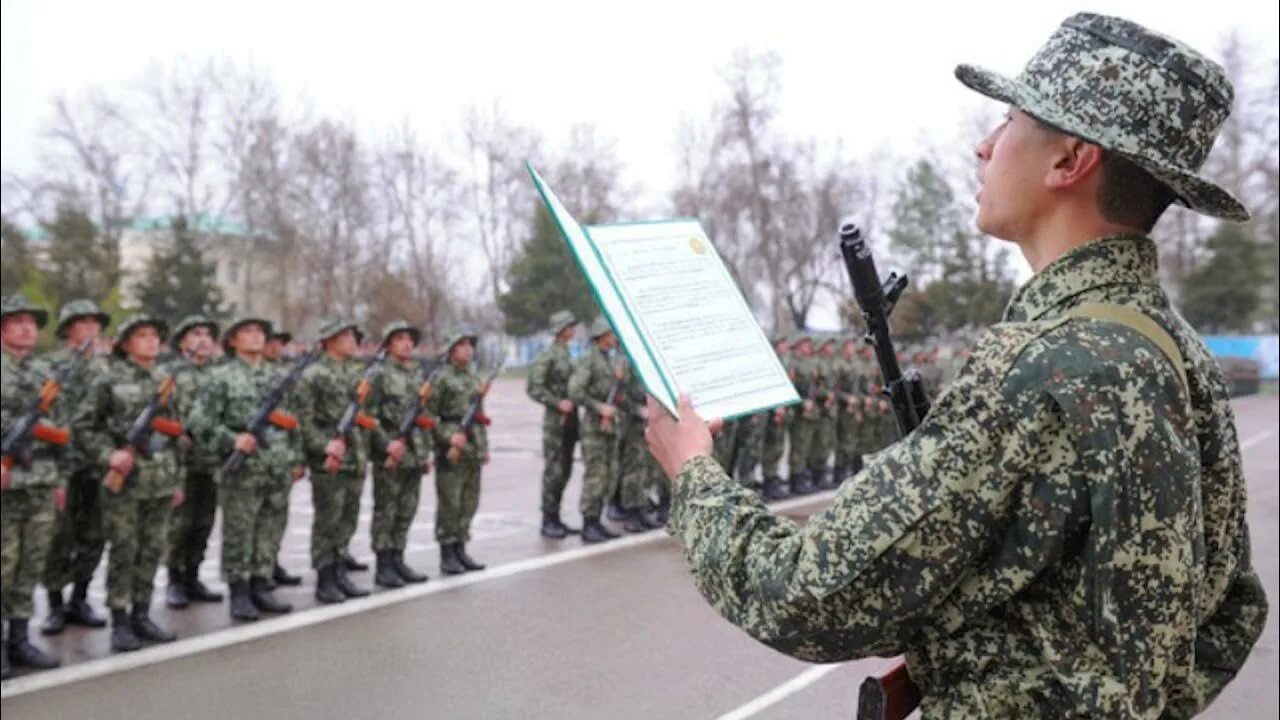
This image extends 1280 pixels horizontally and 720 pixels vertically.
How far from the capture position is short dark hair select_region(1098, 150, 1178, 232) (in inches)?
57.6

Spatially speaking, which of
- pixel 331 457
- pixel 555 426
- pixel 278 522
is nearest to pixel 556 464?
→ pixel 555 426

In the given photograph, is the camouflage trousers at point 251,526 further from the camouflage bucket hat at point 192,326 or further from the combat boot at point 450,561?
the combat boot at point 450,561

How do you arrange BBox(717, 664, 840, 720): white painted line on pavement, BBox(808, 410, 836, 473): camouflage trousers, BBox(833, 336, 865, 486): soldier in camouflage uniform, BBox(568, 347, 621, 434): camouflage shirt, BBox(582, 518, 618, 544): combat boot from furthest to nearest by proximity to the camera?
BBox(833, 336, 865, 486): soldier in camouflage uniform < BBox(808, 410, 836, 473): camouflage trousers < BBox(568, 347, 621, 434): camouflage shirt < BBox(582, 518, 618, 544): combat boot < BBox(717, 664, 840, 720): white painted line on pavement

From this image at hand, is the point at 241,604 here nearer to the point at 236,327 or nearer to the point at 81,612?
the point at 81,612

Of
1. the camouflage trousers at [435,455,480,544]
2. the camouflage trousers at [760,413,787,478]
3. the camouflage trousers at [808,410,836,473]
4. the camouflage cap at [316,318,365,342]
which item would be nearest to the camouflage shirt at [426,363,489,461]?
the camouflage trousers at [435,455,480,544]

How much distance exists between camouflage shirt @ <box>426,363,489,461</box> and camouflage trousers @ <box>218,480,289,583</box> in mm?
1443

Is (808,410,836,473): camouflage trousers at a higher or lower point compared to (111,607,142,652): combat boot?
higher

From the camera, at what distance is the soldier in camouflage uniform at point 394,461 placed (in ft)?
26.6

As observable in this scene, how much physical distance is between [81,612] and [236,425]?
1530 mm

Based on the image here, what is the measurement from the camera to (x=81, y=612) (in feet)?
23.1

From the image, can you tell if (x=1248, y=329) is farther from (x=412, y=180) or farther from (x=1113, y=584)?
(x=1113, y=584)

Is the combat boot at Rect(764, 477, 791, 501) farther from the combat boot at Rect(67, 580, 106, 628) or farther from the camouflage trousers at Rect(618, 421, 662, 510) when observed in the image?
the combat boot at Rect(67, 580, 106, 628)

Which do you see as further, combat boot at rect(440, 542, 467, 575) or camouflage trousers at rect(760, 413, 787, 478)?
camouflage trousers at rect(760, 413, 787, 478)

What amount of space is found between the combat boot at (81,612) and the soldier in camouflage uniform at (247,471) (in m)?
0.84
